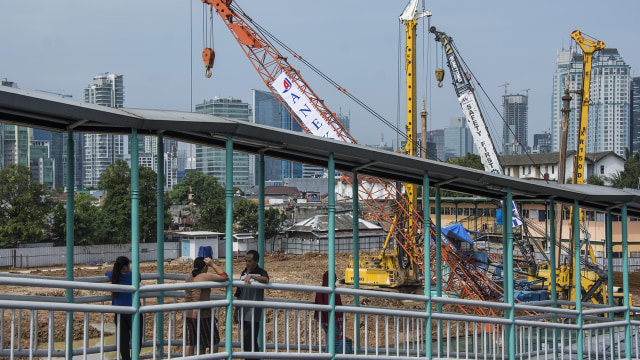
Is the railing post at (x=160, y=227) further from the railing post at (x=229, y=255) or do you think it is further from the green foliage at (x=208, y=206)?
the green foliage at (x=208, y=206)

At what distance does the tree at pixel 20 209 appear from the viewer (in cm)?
3988

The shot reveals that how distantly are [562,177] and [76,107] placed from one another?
2196 cm

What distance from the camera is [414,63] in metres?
29.8

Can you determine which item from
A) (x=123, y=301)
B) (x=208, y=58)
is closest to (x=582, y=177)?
(x=208, y=58)

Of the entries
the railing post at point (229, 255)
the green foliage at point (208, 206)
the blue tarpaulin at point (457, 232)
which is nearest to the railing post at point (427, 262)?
the railing post at point (229, 255)

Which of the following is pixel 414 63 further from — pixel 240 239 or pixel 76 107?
pixel 76 107

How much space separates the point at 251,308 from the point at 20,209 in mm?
37415

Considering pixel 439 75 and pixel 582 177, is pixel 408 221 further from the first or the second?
pixel 582 177

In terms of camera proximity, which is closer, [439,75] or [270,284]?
[270,284]

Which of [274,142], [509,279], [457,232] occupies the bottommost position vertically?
[457,232]

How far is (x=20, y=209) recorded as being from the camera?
1592 inches

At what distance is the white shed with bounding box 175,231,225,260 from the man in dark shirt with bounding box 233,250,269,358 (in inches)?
1345

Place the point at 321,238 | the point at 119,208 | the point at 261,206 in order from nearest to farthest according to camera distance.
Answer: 1. the point at 261,206
2. the point at 119,208
3. the point at 321,238

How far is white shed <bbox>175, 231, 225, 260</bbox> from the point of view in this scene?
41.7 metres
